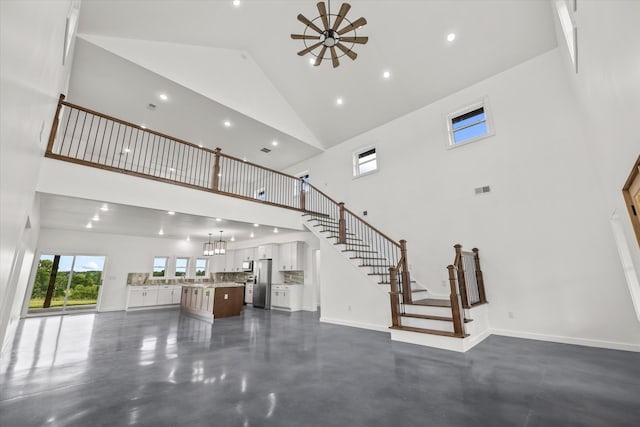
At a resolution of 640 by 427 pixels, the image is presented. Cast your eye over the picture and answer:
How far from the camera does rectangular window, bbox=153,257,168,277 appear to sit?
35.1 feet

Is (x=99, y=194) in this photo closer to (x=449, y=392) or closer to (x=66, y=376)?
(x=66, y=376)

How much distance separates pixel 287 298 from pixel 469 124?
292 inches

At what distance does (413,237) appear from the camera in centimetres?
675

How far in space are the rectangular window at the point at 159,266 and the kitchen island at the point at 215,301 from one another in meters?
3.23

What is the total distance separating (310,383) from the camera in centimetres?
312

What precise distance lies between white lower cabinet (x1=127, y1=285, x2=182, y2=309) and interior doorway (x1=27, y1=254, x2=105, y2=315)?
103cm

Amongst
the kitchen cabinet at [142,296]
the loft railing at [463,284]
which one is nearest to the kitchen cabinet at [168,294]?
the kitchen cabinet at [142,296]

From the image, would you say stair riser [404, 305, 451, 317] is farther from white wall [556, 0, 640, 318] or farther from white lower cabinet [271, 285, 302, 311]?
white lower cabinet [271, 285, 302, 311]

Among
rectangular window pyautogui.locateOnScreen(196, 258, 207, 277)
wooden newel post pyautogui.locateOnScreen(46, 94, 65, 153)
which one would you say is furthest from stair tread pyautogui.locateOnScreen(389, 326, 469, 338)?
rectangular window pyautogui.locateOnScreen(196, 258, 207, 277)

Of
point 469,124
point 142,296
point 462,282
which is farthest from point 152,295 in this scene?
point 469,124

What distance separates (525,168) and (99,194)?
26.4 ft

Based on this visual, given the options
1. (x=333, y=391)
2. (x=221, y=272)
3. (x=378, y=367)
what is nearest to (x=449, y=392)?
(x=378, y=367)

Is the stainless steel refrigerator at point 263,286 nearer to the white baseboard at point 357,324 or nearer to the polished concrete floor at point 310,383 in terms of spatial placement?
the white baseboard at point 357,324

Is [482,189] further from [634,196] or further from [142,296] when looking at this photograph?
[142,296]
